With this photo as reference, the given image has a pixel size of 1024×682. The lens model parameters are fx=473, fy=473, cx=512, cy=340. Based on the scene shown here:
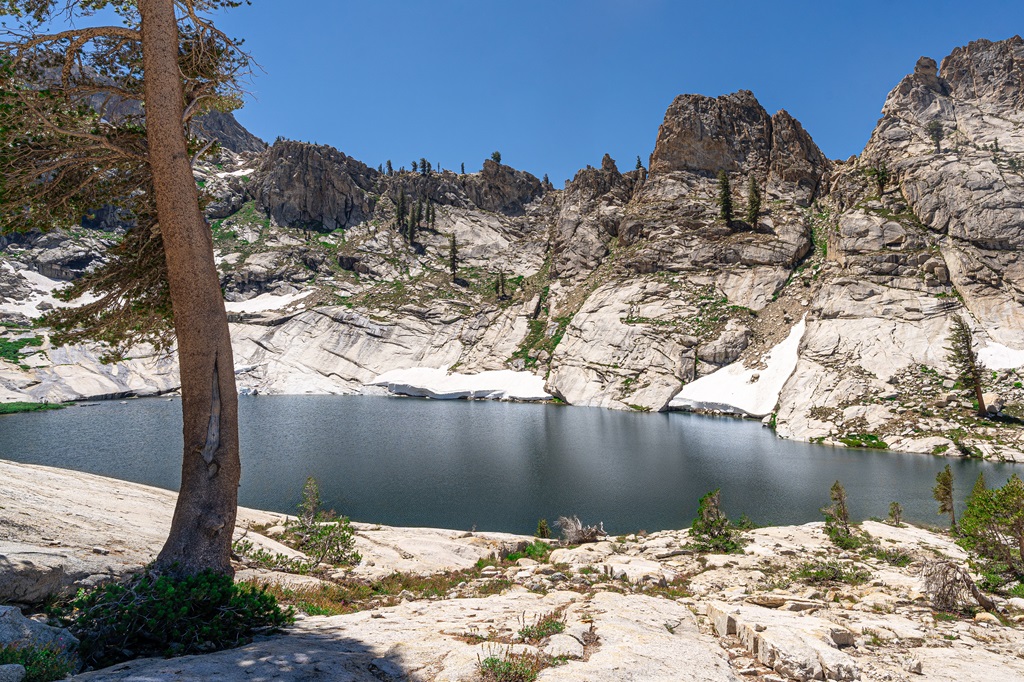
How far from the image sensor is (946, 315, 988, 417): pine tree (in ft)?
156

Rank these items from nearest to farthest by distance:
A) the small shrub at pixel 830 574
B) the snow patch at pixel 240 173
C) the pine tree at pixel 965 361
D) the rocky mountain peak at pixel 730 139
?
the small shrub at pixel 830 574 < the pine tree at pixel 965 361 < the rocky mountain peak at pixel 730 139 < the snow patch at pixel 240 173

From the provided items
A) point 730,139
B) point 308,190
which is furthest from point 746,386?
point 308,190

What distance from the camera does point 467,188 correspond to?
163 meters

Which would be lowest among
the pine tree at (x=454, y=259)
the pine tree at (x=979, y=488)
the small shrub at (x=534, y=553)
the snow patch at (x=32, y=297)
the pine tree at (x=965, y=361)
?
the small shrub at (x=534, y=553)

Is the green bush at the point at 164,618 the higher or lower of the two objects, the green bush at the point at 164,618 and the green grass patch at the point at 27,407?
the higher

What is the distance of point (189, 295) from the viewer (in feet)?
28.6

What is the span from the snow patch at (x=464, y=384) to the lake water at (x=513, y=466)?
2790 centimetres

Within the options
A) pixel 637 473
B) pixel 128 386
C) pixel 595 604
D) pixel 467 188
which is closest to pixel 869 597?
pixel 595 604

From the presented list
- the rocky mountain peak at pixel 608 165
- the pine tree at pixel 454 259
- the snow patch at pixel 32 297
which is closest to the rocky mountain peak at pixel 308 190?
the pine tree at pixel 454 259

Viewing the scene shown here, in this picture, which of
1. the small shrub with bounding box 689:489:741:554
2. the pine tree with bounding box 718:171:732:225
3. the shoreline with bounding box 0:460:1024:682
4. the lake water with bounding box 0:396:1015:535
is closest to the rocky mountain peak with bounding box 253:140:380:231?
the lake water with bounding box 0:396:1015:535

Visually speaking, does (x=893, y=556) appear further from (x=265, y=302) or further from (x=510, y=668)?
(x=265, y=302)

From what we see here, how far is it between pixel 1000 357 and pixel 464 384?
257 ft

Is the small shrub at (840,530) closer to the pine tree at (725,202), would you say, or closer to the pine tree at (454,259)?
the pine tree at (725,202)

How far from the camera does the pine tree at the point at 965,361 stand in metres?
47.5
